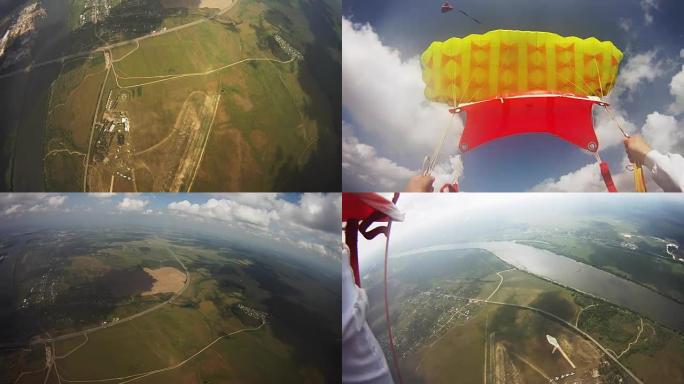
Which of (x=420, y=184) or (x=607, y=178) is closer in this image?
(x=607, y=178)

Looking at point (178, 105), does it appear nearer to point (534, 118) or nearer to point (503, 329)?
point (534, 118)

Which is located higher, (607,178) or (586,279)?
(607,178)

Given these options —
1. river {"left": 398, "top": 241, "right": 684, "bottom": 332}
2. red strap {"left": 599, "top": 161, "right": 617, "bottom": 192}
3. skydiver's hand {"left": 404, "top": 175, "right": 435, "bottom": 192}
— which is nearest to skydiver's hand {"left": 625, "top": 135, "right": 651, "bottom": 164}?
red strap {"left": 599, "top": 161, "right": 617, "bottom": 192}

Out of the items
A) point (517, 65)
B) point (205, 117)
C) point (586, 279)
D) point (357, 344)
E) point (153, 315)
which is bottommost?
point (357, 344)

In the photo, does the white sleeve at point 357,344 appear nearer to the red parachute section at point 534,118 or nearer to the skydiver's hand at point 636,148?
the red parachute section at point 534,118

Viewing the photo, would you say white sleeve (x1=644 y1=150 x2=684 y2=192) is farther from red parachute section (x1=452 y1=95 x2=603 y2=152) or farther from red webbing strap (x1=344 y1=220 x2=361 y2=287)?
red webbing strap (x1=344 y1=220 x2=361 y2=287)

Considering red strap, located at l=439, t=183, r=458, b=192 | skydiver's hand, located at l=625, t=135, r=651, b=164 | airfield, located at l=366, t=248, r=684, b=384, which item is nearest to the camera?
airfield, located at l=366, t=248, r=684, b=384

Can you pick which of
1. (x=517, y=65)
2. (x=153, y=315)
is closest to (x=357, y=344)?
(x=153, y=315)
